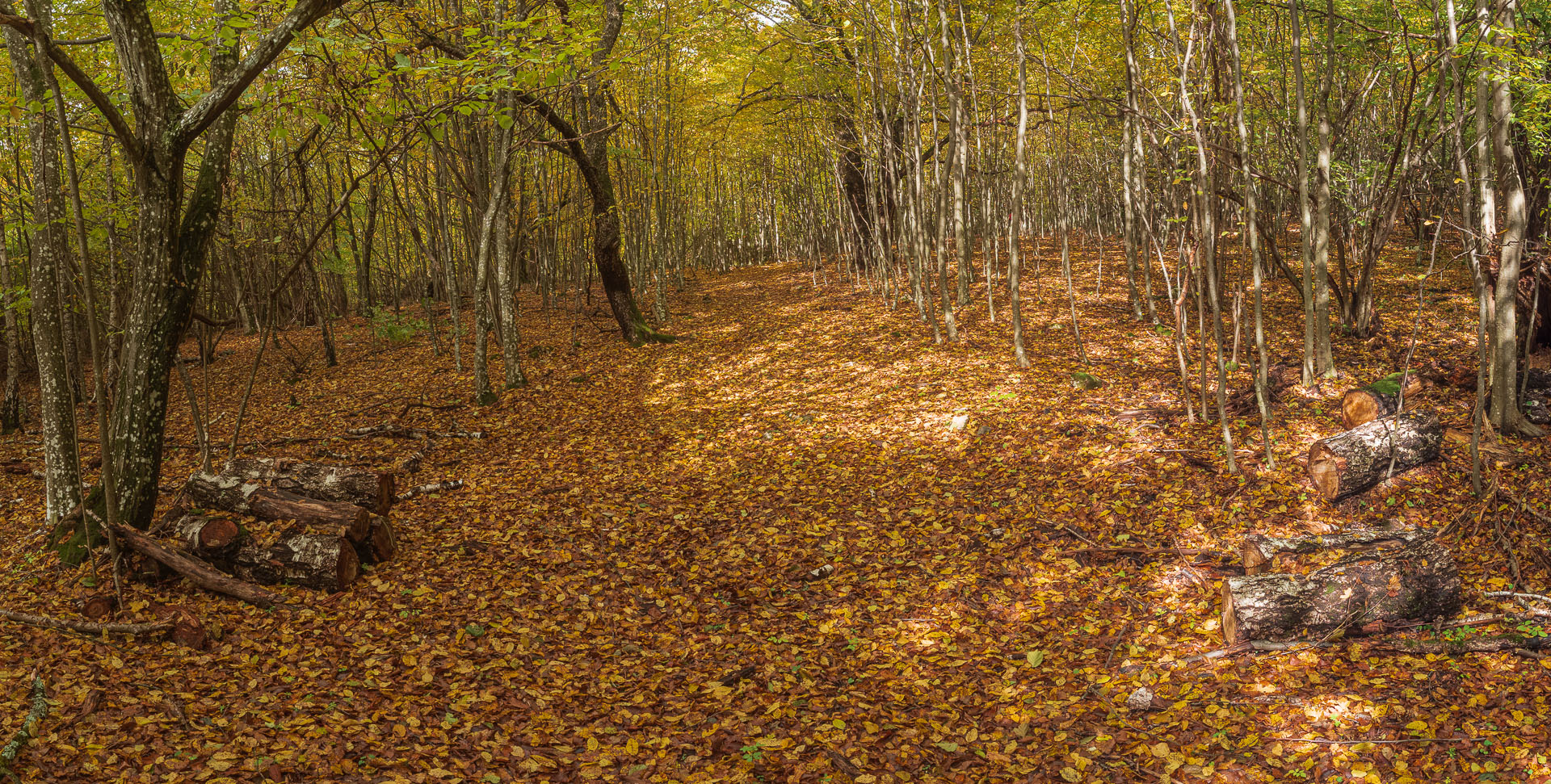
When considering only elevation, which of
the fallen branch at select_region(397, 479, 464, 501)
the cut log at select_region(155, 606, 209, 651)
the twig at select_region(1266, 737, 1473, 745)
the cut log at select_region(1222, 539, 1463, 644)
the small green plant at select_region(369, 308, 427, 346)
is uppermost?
the small green plant at select_region(369, 308, 427, 346)

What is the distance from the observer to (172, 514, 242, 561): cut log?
5.40m

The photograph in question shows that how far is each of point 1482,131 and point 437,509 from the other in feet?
30.2

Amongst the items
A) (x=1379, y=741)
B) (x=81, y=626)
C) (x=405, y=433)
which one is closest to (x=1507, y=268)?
(x=1379, y=741)

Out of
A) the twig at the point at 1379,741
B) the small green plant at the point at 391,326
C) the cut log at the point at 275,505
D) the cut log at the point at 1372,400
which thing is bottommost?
the twig at the point at 1379,741

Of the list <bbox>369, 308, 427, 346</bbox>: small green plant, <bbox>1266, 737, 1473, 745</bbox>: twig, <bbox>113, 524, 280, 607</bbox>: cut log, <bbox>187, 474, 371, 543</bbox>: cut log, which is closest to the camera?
<bbox>1266, 737, 1473, 745</bbox>: twig

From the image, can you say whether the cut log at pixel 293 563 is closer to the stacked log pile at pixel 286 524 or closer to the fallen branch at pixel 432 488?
the stacked log pile at pixel 286 524

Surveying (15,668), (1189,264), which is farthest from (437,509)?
(1189,264)

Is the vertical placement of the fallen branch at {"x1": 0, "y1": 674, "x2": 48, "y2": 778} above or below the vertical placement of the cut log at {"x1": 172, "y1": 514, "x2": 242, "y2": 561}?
below

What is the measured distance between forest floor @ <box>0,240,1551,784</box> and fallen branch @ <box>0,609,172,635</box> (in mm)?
75

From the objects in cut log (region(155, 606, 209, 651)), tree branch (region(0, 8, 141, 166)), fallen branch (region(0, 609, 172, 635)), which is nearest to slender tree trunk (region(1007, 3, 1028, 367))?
tree branch (region(0, 8, 141, 166))

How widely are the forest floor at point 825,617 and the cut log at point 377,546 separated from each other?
136 mm

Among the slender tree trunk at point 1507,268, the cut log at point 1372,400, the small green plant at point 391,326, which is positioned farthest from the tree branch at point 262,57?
the small green plant at point 391,326

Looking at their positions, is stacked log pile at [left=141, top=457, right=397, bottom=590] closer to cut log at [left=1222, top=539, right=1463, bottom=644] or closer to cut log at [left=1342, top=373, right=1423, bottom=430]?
cut log at [left=1222, top=539, right=1463, bottom=644]

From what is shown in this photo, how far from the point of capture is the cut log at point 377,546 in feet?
19.5
